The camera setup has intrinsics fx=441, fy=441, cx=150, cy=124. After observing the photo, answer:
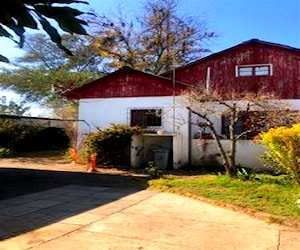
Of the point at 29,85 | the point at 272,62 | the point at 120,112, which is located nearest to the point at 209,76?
the point at 272,62

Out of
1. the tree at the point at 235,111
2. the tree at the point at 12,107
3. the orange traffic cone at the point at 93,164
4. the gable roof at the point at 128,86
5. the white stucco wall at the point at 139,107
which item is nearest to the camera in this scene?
the tree at the point at 235,111

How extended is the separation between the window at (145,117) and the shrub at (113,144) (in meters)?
1.06

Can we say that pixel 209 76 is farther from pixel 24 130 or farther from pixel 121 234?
pixel 121 234

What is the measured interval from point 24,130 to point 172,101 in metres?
10.2

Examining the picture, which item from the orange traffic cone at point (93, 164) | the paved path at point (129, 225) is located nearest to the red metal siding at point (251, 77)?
the orange traffic cone at point (93, 164)

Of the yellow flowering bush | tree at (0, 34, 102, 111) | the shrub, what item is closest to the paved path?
the yellow flowering bush

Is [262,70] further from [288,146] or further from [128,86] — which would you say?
[288,146]

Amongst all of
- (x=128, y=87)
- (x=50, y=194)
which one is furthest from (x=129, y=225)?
(x=128, y=87)

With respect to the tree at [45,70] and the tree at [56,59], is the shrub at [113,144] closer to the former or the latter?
the tree at [45,70]

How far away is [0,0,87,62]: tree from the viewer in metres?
1.36

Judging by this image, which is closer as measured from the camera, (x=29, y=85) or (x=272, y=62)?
(x=272, y=62)

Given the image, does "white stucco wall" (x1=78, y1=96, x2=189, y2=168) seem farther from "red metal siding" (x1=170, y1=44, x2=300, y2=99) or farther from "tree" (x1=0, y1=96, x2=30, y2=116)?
"tree" (x1=0, y1=96, x2=30, y2=116)

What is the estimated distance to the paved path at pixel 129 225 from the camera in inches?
250

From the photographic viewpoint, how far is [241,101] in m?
15.3
